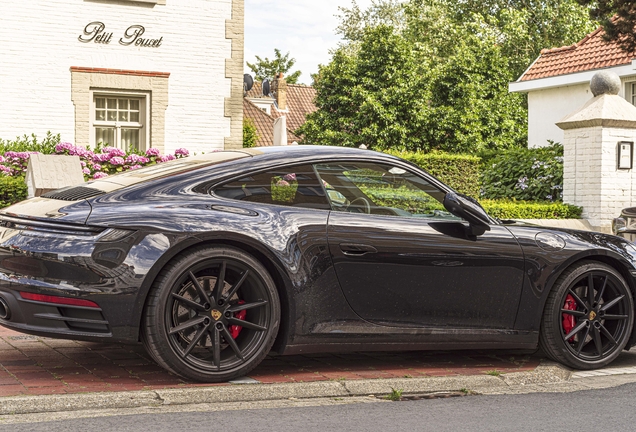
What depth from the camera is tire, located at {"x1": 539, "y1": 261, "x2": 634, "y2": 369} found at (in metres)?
5.79

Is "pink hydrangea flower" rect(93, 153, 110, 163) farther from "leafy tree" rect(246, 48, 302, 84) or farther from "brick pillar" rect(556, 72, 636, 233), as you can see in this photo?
"leafy tree" rect(246, 48, 302, 84)

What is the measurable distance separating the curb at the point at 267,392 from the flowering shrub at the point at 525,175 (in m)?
10.9

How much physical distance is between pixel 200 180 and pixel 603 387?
280cm

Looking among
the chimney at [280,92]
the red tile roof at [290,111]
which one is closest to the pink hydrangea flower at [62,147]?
the red tile roof at [290,111]

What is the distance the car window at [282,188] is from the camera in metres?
5.18

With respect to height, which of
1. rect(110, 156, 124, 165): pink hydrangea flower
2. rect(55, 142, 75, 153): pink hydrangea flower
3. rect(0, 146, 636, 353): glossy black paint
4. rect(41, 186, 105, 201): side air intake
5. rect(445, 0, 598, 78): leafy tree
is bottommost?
rect(0, 146, 636, 353): glossy black paint

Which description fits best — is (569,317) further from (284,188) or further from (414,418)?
(284,188)

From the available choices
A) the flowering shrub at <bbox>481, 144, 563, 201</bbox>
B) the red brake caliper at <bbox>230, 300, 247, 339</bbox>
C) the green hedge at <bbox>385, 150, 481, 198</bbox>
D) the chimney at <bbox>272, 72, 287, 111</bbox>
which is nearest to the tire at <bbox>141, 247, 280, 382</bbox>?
the red brake caliper at <bbox>230, 300, 247, 339</bbox>

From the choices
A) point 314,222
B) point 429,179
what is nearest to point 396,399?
point 314,222

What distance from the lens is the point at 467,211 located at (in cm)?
550

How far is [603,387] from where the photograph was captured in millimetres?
5395

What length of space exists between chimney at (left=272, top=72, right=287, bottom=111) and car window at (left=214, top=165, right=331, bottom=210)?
4997cm

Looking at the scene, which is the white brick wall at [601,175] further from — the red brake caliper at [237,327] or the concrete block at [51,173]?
the red brake caliper at [237,327]

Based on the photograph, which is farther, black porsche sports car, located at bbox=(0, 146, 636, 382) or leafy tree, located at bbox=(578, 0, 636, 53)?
leafy tree, located at bbox=(578, 0, 636, 53)
